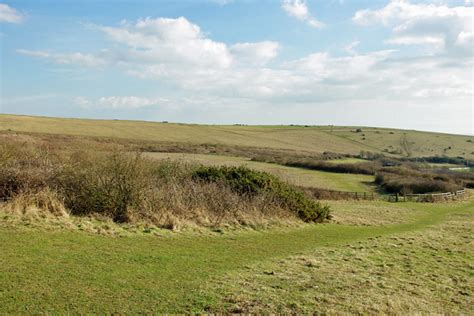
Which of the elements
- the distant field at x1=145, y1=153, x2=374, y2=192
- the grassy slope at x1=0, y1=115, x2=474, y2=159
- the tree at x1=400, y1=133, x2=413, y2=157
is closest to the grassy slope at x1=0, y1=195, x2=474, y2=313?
the distant field at x1=145, y1=153, x2=374, y2=192

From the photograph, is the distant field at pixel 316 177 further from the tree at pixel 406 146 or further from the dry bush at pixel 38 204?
the tree at pixel 406 146

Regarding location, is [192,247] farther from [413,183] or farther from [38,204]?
[413,183]

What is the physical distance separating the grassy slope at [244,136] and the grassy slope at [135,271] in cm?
5595

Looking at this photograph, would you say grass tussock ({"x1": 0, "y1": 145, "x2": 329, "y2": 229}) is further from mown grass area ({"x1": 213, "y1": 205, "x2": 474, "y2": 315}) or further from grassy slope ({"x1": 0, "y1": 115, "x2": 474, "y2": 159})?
grassy slope ({"x1": 0, "y1": 115, "x2": 474, "y2": 159})

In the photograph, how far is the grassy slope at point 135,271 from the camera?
6.87 meters

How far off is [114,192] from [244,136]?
82.0 meters

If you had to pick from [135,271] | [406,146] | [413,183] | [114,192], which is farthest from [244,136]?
[135,271]

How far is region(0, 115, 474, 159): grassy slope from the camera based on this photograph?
6988cm

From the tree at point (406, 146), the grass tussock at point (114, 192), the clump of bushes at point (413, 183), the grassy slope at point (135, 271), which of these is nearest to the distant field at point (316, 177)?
the clump of bushes at point (413, 183)

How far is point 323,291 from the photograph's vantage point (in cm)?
841

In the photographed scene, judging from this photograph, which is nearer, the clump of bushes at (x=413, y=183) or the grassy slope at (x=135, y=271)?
the grassy slope at (x=135, y=271)

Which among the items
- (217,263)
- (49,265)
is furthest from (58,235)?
(217,263)

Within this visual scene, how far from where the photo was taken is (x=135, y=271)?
8.53 meters

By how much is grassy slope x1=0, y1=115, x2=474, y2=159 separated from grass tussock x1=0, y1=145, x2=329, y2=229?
50319mm
